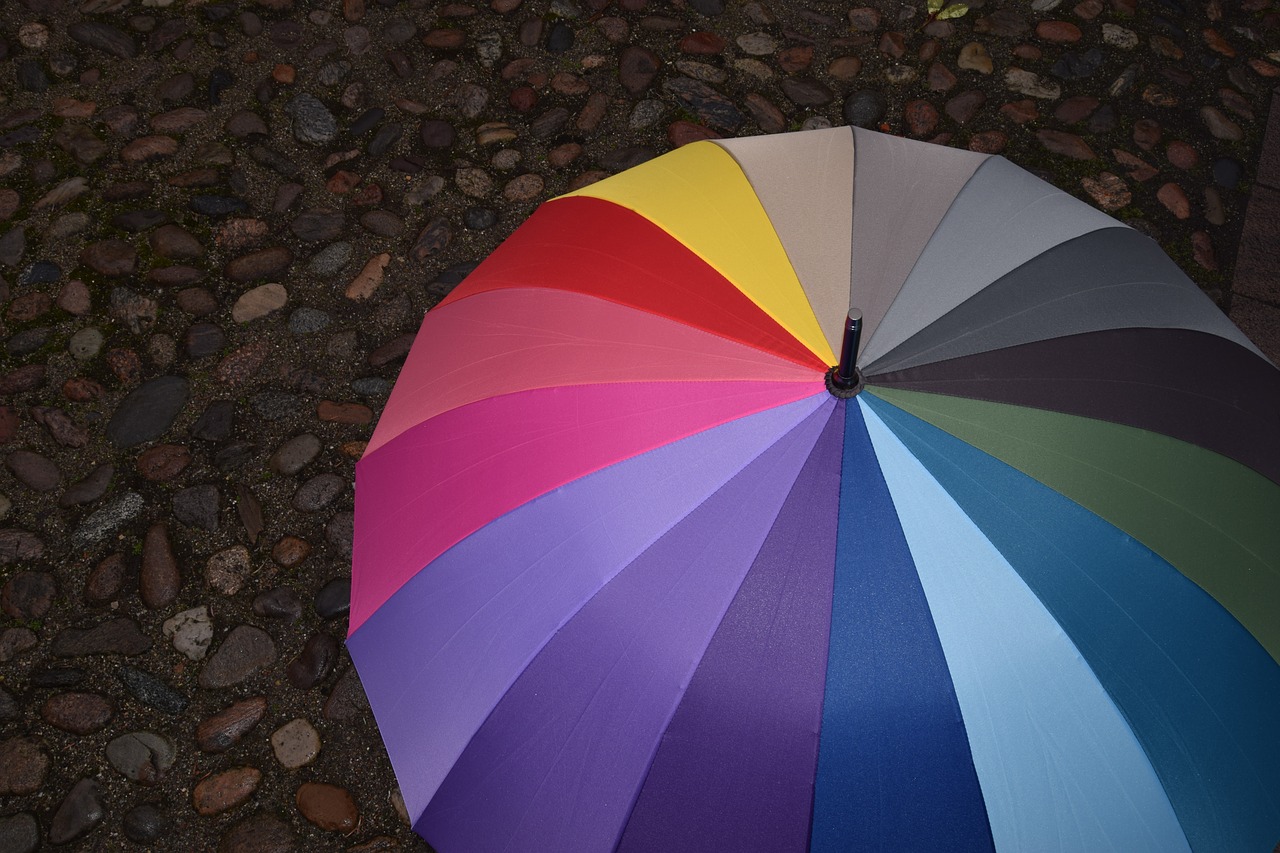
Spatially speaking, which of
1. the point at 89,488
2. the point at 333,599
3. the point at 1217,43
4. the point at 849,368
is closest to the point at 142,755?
the point at 333,599

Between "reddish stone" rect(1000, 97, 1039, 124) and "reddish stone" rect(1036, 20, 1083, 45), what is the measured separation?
0.37 meters

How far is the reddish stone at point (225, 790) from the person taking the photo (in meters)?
3.12

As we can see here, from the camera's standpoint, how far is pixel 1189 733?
1.97 meters

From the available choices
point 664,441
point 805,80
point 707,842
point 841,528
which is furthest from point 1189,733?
point 805,80

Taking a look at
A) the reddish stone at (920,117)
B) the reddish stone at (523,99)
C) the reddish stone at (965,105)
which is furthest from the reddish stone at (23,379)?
the reddish stone at (965,105)

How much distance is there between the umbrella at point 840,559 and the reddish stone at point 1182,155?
2103 mm

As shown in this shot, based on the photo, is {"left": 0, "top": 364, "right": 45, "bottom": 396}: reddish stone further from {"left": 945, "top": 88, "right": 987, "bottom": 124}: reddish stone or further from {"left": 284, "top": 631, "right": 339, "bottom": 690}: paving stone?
{"left": 945, "top": 88, "right": 987, "bottom": 124}: reddish stone

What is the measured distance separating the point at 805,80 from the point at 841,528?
290cm

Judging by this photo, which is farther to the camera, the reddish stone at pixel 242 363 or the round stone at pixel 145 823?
the reddish stone at pixel 242 363

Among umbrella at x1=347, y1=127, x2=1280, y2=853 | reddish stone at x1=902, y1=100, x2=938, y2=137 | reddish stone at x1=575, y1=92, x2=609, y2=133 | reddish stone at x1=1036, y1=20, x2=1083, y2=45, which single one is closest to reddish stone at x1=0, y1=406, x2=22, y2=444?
umbrella at x1=347, y1=127, x2=1280, y2=853

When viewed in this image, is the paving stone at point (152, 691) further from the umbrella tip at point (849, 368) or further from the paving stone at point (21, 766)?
the umbrella tip at point (849, 368)

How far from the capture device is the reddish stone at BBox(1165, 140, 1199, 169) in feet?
13.8

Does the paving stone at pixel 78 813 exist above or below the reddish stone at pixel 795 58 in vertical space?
below

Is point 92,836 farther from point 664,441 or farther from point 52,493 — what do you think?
point 664,441
